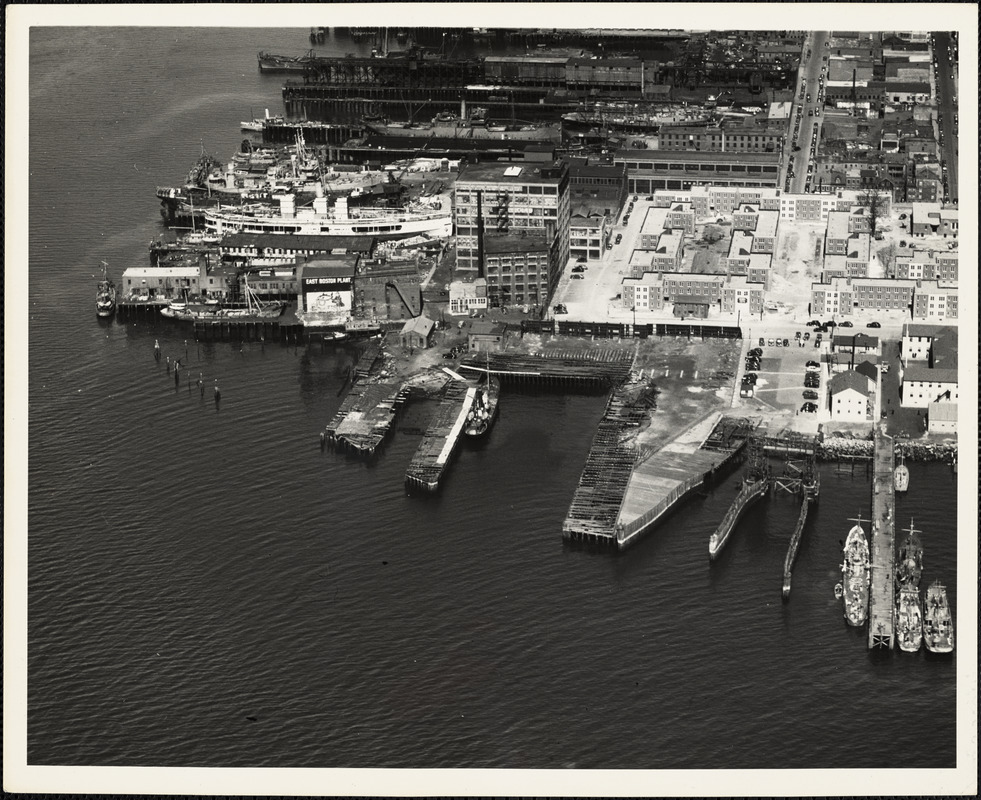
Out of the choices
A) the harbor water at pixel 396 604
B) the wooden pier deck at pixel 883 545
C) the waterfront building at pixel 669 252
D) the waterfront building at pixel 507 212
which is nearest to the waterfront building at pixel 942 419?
the wooden pier deck at pixel 883 545

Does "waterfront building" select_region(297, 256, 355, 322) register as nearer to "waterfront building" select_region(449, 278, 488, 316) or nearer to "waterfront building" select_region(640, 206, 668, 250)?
"waterfront building" select_region(449, 278, 488, 316)

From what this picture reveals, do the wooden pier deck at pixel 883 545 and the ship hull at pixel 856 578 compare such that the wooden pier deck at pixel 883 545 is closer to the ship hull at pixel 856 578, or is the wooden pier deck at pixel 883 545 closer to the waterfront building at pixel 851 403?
the ship hull at pixel 856 578

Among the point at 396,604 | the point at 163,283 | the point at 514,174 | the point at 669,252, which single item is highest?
the point at 514,174

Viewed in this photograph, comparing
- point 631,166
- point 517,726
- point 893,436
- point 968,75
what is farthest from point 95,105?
point 968,75

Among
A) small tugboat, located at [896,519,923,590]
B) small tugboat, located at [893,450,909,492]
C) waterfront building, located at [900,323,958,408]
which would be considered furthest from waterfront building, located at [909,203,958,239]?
small tugboat, located at [896,519,923,590]

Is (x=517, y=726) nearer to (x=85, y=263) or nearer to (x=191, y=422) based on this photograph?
(x=191, y=422)

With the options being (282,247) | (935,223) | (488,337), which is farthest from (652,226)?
(282,247)

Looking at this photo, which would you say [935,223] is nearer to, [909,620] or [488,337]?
[488,337]
